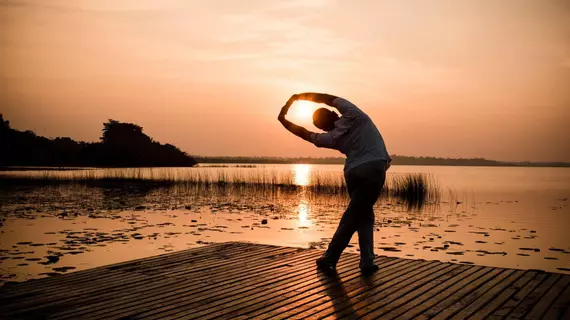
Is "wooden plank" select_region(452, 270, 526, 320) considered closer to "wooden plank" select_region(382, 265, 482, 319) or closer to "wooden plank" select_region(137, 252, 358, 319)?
"wooden plank" select_region(382, 265, 482, 319)

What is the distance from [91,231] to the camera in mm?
11664

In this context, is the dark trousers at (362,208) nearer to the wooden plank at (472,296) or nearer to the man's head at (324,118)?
the man's head at (324,118)

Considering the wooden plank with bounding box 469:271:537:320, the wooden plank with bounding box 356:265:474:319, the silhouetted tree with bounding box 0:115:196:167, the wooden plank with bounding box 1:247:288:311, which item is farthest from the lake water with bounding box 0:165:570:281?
the silhouetted tree with bounding box 0:115:196:167

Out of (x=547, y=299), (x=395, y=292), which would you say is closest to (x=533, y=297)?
(x=547, y=299)

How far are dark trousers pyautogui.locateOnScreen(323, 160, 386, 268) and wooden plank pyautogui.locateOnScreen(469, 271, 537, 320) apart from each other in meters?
1.31

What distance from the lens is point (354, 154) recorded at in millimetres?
5133

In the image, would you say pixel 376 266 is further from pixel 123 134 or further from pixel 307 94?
pixel 123 134

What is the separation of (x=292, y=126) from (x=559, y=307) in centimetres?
283

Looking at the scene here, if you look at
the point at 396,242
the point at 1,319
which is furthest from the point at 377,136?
the point at 396,242

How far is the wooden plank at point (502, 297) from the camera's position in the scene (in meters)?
3.80

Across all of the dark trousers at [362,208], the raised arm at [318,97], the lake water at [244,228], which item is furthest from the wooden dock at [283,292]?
the lake water at [244,228]

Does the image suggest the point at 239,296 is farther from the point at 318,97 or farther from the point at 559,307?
the point at 559,307

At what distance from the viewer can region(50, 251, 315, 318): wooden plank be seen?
3863 millimetres

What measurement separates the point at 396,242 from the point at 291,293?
21.8ft
